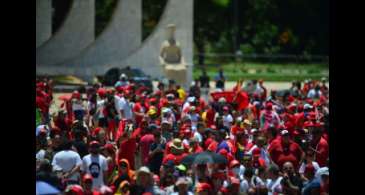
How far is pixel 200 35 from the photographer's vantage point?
274 ft

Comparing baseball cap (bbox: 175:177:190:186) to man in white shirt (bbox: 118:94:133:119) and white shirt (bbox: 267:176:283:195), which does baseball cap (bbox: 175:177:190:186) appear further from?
man in white shirt (bbox: 118:94:133:119)

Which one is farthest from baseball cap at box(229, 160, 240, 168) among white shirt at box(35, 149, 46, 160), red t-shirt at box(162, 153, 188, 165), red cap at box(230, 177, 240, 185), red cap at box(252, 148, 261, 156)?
white shirt at box(35, 149, 46, 160)

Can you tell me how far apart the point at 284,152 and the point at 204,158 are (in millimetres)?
2362

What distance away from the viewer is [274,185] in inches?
598

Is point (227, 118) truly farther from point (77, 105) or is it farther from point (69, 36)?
point (69, 36)

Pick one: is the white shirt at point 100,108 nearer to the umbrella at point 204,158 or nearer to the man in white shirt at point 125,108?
the man in white shirt at point 125,108

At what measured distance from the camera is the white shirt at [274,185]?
15.1 metres

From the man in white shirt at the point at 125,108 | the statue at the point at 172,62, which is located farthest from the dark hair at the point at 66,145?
the statue at the point at 172,62

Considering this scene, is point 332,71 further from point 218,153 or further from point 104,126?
point 104,126

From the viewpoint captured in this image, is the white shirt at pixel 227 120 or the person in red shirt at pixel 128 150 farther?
the white shirt at pixel 227 120

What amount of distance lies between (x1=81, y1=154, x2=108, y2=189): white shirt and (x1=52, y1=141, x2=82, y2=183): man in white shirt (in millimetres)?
101

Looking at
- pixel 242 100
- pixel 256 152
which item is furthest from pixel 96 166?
pixel 242 100

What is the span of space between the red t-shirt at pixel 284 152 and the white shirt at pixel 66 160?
324cm
